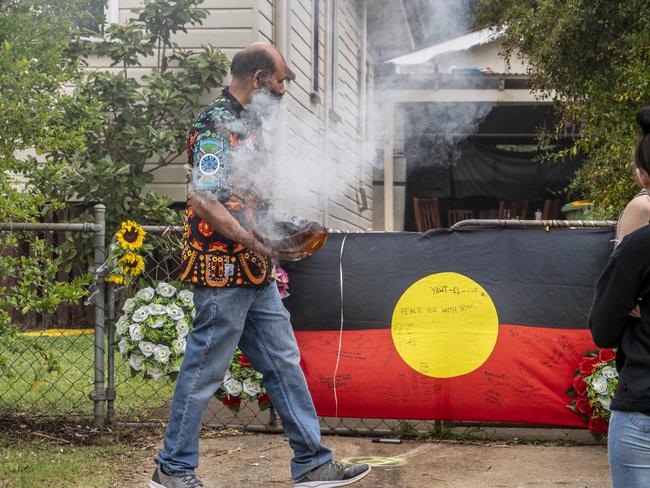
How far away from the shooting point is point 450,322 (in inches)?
202

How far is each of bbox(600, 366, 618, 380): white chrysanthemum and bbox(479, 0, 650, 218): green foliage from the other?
9.73 feet

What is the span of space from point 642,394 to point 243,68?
2.32 metres

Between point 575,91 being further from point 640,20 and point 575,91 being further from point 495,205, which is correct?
point 495,205

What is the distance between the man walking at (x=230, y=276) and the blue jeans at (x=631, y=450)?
69.7 inches

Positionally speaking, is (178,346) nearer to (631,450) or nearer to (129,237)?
(129,237)

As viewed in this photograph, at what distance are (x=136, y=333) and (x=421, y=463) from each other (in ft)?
6.18

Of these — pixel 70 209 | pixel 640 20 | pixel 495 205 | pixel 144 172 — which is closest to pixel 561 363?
pixel 640 20

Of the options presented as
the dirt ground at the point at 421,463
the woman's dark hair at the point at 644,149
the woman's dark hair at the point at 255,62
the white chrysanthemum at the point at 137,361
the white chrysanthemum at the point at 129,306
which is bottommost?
the dirt ground at the point at 421,463

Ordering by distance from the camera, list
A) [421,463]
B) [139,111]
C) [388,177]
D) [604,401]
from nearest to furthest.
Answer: [421,463], [604,401], [139,111], [388,177]

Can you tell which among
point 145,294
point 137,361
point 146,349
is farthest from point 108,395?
point 145,294

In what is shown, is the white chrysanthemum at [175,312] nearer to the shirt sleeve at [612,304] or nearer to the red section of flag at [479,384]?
the red section of flag at [479,384]

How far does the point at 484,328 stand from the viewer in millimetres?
5102

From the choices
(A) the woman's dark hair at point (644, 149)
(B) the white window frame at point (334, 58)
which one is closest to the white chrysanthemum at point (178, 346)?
(A) the woman's dark hair at point (644, 149)

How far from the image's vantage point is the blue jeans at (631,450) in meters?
2.33
